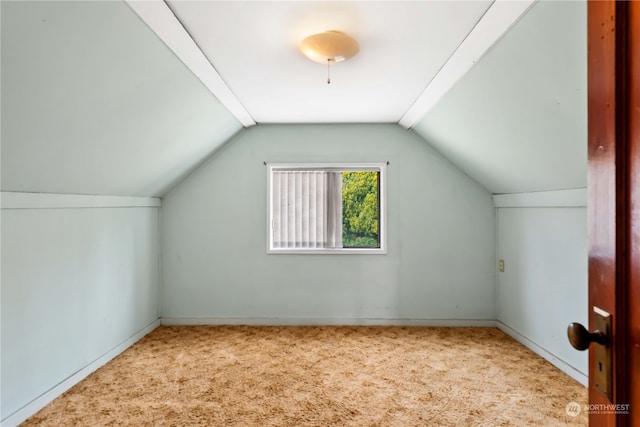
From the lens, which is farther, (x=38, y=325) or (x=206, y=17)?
(x=38, y=325)

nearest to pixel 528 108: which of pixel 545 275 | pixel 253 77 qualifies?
pixel 545 275

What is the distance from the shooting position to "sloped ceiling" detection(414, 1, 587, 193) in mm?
1495

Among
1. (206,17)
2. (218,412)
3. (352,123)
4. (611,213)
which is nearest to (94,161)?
(206,17)

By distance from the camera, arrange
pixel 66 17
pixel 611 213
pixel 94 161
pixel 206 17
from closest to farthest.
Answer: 1. pixel 611 213
2. pixel 66 17
3. pixel 206 17
4. pixel 94 161

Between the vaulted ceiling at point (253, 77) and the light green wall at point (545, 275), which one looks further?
the light green wall at point (545, 275)

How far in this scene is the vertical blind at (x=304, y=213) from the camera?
365cm

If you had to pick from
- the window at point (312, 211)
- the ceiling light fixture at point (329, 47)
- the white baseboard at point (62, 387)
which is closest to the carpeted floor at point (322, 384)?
the white baseboard at point (62, 387)

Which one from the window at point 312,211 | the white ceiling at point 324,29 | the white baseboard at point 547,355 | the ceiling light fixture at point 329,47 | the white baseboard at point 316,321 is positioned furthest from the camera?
the window at point 312,211

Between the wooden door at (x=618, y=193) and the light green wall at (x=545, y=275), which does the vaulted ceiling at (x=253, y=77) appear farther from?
the wooden door at (x=618, y=193)

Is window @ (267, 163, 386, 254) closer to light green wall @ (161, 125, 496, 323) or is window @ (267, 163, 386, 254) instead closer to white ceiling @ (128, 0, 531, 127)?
light green wall @ (161, 125, 496, 323)

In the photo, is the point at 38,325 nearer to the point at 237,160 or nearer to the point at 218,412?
the point at 218,412

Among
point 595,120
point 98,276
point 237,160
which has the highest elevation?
point 237,160

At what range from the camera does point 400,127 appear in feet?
11.6

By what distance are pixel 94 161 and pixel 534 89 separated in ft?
8.78
